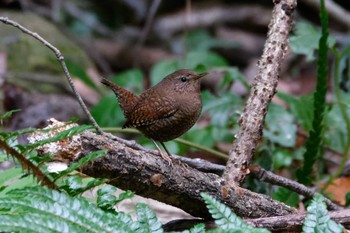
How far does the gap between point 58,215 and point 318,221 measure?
2.62 ft

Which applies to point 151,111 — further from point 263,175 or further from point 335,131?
point 335,131

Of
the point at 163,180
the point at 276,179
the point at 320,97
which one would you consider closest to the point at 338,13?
the point at 320,97

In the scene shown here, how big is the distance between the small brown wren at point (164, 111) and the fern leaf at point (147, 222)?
113cm

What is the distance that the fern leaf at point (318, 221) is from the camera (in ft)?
6.92

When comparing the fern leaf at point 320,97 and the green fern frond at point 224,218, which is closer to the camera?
the green fern frond at point 224,218

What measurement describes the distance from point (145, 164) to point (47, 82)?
4.92 meters

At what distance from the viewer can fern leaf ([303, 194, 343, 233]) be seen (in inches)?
83.0

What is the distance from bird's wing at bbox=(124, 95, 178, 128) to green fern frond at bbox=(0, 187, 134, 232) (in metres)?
1.47

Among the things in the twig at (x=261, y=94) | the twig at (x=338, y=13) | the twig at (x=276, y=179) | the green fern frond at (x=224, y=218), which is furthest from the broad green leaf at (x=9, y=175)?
the twig at (x=338, y=13)

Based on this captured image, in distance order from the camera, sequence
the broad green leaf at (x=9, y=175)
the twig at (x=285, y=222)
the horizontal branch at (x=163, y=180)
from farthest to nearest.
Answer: the broad green leaf at (x=9, y=175) → the twig at (x=285, y=222) → the horizontal branch at (x=163, y=180)

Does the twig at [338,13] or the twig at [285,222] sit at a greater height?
the twig at [338,13]

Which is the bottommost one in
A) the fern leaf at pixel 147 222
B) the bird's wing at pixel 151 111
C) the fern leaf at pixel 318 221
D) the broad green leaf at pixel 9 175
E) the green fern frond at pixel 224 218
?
the broad green leaf at pixel 9 175

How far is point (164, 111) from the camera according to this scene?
3.54m

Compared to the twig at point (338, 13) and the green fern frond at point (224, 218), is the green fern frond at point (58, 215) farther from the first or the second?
the twig at point (338, 13)
